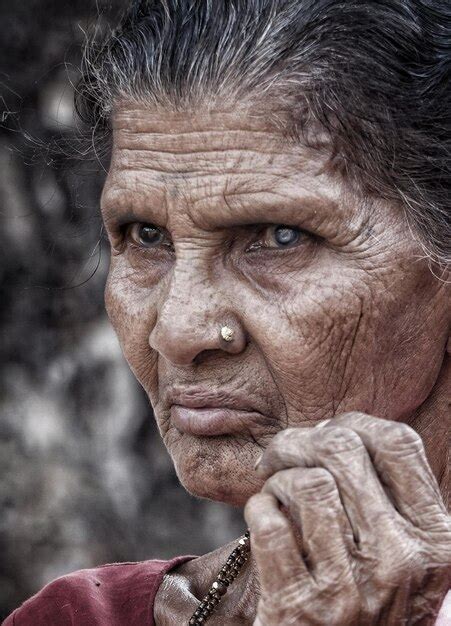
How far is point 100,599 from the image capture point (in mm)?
3381

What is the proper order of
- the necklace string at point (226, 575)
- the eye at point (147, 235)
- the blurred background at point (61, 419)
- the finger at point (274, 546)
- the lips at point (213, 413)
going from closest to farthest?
the finger at point (274, 546) < the lips at point (213, 413) < the eye at point (147, 235) < the necklace string at point (226, 575) < the blurred background at point (61, 419)

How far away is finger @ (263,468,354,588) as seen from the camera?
2.19 m

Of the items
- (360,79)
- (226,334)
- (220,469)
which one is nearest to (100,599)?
(220,469)

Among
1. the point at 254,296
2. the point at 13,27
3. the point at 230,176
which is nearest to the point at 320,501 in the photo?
the point at 254,296

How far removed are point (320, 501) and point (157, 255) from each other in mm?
1033

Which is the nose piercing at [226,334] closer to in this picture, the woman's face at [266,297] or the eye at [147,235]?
the woman's face at [266,297]

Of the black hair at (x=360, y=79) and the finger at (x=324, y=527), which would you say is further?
the black hair at (x=360, y=79)

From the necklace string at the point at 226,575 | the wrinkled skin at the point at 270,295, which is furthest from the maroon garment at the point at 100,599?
the wrinkled skin at the point at 270,295

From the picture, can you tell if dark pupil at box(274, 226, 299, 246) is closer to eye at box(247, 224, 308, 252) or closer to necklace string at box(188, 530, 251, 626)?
eye at box(247, 224, 308, 252)

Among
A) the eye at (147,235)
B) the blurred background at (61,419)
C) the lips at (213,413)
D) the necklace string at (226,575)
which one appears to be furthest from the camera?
the blurred background at (61,419)

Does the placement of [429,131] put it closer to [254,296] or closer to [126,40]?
[254,296]

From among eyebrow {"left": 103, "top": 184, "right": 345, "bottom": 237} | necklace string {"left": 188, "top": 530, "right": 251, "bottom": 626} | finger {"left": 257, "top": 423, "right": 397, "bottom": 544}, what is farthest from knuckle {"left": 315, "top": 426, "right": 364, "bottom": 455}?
necklace string {"left": 188, "top": 530, "right": 251, "bottom": 626}

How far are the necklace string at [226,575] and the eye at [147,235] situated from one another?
0.81 metres

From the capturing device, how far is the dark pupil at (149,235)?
3038 millimetres
